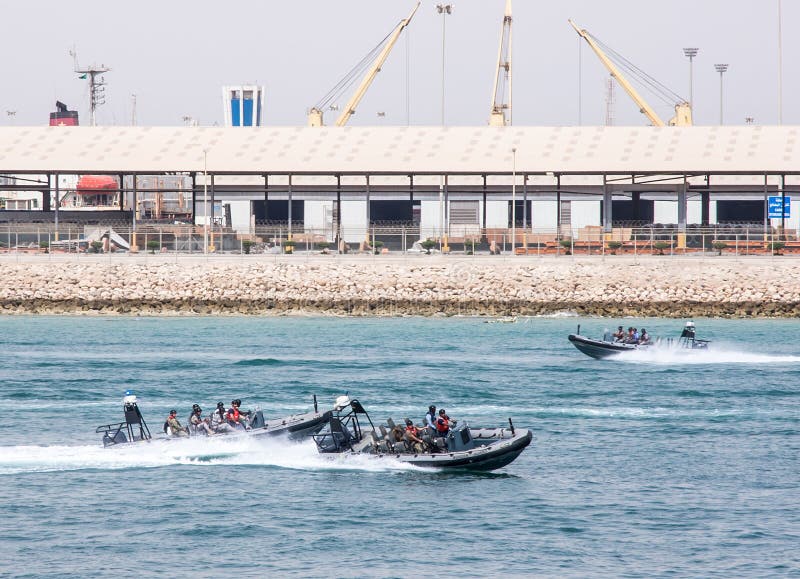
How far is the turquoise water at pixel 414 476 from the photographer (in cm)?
2359

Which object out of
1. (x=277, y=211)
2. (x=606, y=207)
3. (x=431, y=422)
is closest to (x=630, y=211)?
(x=606, y=207)

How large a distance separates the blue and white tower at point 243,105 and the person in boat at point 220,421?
144 metres

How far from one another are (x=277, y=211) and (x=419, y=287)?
2432 centimetres

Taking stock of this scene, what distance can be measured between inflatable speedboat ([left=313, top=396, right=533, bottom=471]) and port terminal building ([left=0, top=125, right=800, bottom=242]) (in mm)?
44777

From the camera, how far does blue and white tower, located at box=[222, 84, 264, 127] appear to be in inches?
6816

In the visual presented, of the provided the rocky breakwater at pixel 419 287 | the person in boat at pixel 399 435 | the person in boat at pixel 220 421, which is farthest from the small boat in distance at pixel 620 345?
the person in boat at pixel 220 421

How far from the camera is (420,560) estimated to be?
2328 centimetres

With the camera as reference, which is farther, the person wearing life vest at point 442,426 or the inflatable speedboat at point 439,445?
the person wearing life vest at point 442,426

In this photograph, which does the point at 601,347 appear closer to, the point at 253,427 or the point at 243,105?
the point at 253,427

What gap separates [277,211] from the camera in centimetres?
9156

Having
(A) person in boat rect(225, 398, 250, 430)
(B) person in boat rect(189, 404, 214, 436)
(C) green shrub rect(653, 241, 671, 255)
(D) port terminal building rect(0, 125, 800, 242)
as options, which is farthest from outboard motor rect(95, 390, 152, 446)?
Answer: (C) green shrub rect(653, 241, 671, 255)

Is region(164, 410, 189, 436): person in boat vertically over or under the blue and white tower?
under

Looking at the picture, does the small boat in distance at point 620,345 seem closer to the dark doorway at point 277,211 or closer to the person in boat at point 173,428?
the person in boat at point 173,428

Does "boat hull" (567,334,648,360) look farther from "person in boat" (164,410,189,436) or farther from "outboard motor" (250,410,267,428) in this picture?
"person in boat" (164,410,189,436)
